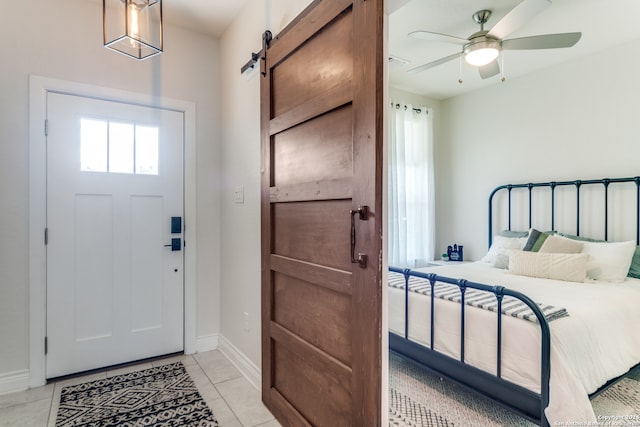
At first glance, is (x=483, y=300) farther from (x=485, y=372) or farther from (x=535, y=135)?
(x=535, y=135)

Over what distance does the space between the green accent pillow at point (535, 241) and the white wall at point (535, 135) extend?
76cm

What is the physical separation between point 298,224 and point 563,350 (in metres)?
1.42

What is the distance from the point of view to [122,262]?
2.68m

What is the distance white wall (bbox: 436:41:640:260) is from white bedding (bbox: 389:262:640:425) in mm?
1444

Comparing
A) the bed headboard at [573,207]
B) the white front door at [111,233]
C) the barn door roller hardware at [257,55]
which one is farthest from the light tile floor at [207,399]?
the bed headboard at [573,207]

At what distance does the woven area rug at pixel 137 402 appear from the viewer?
199 centimetres

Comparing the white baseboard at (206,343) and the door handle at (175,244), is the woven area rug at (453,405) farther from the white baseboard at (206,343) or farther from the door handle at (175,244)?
the door handle at (175,244)

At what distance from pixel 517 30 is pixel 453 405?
291cm

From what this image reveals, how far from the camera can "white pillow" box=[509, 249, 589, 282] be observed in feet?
9.03

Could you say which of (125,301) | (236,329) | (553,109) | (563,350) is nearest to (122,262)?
(125,301)

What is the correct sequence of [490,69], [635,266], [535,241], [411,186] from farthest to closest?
[411,186]
[535,241]
[490,69]
[635,266]

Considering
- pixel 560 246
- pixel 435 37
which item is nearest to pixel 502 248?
pixel 560 246

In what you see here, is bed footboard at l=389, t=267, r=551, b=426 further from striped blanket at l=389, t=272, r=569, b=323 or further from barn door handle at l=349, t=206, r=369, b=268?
barn door handle at l=349, t=206, r=369, b=268

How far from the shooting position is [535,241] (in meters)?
3.35
